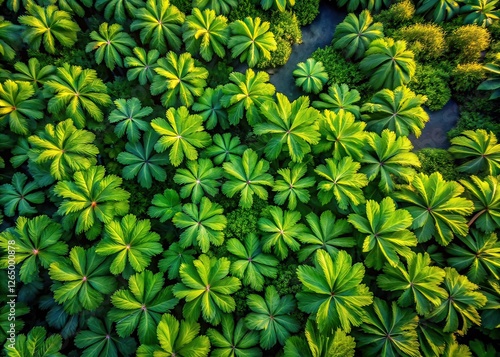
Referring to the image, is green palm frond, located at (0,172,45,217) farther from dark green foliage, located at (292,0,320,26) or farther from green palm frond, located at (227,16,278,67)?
dark green foliage, located at (292,0,320,26)

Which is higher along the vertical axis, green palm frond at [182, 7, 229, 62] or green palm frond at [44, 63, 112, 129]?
green palm frond at [182, 7, 229, 62]

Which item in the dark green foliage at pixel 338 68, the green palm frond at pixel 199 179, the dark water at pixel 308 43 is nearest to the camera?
the green palm frond at pixel 199 179

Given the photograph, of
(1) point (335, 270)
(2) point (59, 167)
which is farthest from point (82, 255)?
(1) point (335, 270)

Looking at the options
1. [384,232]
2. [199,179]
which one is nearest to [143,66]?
[199,179]

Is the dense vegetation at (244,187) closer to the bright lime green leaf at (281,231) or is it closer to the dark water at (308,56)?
the bright lime green leaf at (281,231)

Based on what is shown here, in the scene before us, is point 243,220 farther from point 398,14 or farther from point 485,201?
point 398,14

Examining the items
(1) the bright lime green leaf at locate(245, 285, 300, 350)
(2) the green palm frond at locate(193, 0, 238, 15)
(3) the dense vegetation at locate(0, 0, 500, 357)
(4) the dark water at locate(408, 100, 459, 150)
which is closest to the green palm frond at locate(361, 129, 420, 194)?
(3) the dense vegetation at locate(0, 0, 500, 357)

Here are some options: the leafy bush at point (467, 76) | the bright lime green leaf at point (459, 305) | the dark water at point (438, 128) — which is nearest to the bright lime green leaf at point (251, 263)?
the bright lime green leaf at point (459, 305)

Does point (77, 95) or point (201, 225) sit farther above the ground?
point (77, 95)
